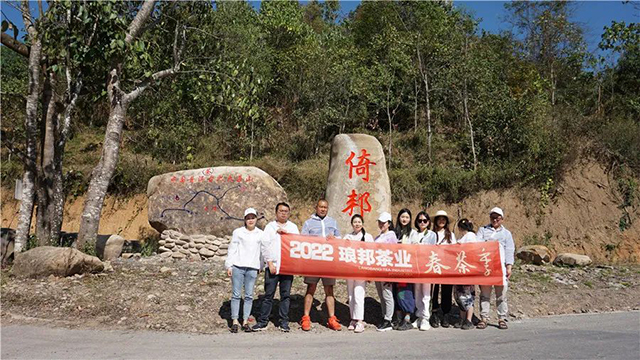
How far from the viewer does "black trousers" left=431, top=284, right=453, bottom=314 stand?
23.9 ft

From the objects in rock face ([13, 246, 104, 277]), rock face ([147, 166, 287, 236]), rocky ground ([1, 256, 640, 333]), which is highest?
rock face ([147, 166, 287, 236])

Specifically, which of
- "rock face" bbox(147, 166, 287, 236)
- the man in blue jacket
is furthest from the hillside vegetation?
the man in blue jacket

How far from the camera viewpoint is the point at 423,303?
6980 mm

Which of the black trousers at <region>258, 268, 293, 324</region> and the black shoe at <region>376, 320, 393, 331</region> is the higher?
the black trousers at <region>258, 268, 293, 324</region>

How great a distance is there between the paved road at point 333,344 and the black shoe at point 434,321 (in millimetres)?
224

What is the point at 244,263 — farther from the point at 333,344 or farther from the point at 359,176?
the point at 359,176

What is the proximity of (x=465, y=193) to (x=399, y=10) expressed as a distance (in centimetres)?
1188

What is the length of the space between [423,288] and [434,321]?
541 millimetres

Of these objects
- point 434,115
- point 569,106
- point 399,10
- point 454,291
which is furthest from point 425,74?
point 454,291

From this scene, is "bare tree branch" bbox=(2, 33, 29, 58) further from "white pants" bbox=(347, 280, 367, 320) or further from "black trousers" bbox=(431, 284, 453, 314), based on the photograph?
"black trousers" bbox=(431, 284, 453, 314)

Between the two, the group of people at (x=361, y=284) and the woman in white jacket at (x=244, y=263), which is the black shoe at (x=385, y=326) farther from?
the woman in white jacket at (x=244, y=263)

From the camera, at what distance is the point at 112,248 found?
35.2 ft

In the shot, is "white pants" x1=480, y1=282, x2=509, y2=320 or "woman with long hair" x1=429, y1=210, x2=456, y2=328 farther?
"woman with long hair" x1=429, y1=210, x2=456, y2=328

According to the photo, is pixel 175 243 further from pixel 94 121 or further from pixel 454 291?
pixel 94 121
